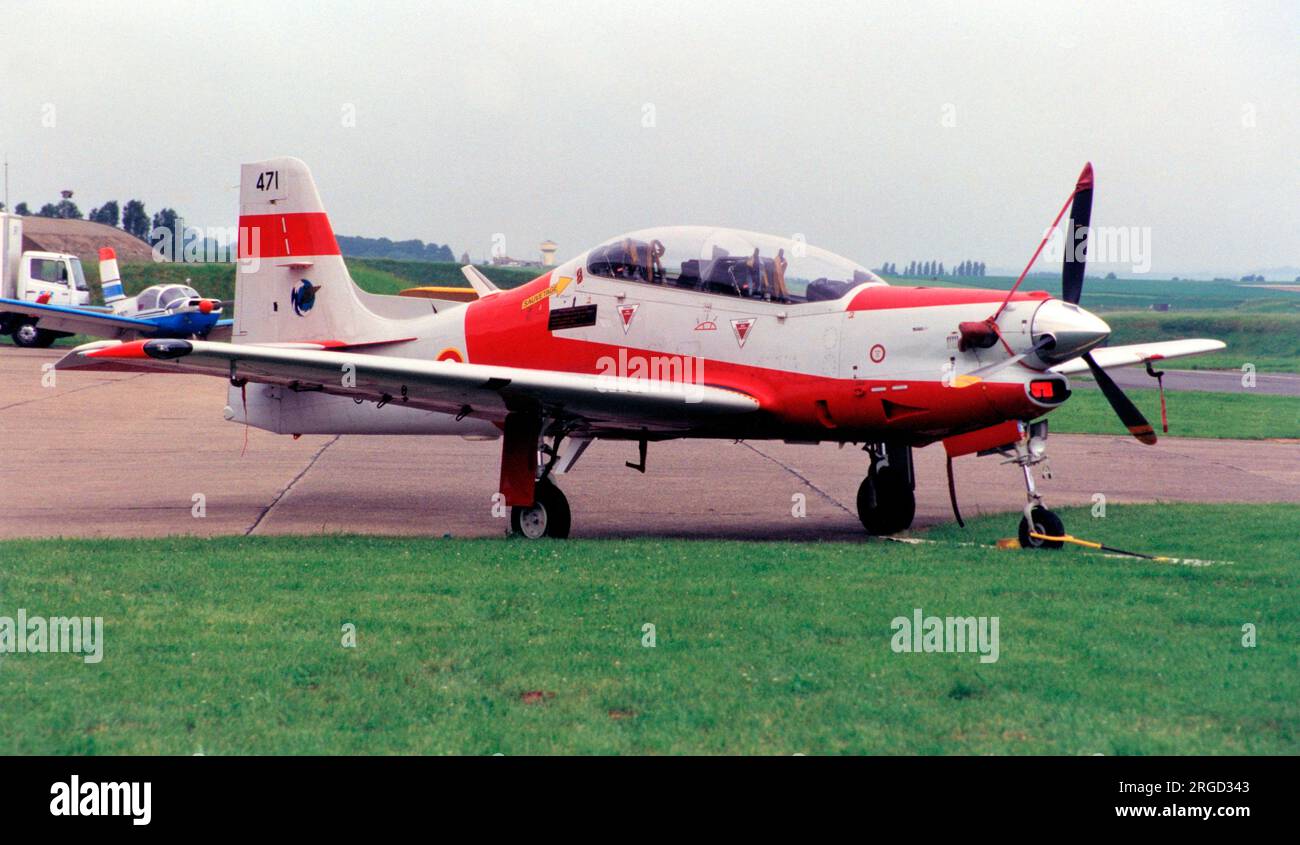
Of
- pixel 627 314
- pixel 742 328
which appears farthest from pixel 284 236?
pixel 742 328

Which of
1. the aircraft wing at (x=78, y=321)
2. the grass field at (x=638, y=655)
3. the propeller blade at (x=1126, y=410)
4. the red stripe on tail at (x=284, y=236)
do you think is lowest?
the grass field at (x=638, y=655)

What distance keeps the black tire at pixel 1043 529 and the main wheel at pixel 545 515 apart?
392 centimetres

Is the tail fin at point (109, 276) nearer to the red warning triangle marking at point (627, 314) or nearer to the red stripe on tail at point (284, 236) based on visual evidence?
the red stripe on tail at point (284, 236)

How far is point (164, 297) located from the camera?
41.5 metres

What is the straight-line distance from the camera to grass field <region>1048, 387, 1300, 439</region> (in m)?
24.0

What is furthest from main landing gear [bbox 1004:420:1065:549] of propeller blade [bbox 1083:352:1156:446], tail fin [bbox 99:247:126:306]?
tail fin [bbox 99:247:126:306]

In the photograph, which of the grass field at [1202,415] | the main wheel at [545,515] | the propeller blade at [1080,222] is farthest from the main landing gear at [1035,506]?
the grass field at [1202,415]

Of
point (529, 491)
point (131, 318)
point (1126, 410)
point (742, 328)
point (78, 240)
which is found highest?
point (78, 240)

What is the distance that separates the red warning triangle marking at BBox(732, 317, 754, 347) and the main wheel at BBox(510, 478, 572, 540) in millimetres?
2107

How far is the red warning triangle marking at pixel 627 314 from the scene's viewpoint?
11.8m

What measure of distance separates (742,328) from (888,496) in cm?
221

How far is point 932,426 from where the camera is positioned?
10688mm

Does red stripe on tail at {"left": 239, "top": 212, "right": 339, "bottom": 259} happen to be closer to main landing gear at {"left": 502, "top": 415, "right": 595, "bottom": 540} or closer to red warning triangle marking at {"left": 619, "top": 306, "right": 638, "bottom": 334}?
main landing gear at {"left": 502, "top": 415, "right": 595, "bottom": 540}

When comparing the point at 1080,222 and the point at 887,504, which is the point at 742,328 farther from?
the point at 1080,222
